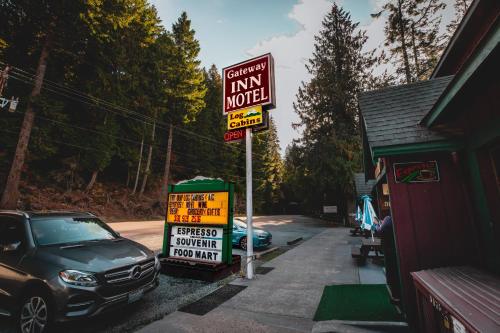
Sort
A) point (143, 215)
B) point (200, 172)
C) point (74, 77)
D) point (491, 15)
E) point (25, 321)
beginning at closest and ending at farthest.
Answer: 1. point (25, 321)
2. point (491, 15)
3. point (74, 77)
4. point (143, 215)
5. point (200, 172)

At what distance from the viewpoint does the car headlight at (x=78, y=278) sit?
352cm

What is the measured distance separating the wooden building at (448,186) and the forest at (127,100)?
2070 cm

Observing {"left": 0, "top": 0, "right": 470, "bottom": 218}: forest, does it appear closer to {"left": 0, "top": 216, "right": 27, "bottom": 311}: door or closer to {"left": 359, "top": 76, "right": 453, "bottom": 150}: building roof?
{"left": 0, "top": 216, "right": 27, "bottom": 311}: door

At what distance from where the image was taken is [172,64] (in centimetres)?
2897

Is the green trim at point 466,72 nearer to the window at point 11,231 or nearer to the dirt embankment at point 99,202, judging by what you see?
the window at point 11,231

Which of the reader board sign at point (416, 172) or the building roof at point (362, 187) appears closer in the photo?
the reader board sign at point (416, 172)

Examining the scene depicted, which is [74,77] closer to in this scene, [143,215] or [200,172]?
[143,215]

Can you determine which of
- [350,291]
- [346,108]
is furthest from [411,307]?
[346,108]

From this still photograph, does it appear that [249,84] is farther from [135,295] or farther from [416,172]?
[135,295]

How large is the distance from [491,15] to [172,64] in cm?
2983

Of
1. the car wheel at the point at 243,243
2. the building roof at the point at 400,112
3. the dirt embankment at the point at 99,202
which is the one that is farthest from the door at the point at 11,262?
the dirt embankment at the point at 99,202

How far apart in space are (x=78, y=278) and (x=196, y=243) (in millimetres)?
3712

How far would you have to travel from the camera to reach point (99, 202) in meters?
24.4

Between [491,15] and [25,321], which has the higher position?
[491,15]
